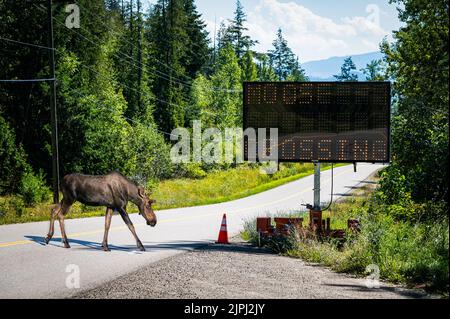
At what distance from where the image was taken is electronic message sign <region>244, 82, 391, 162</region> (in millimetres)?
15203

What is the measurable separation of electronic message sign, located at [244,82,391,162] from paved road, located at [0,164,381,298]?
4055 mm

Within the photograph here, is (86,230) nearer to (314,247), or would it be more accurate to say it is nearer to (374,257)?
(314,247)

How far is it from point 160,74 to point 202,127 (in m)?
10.1

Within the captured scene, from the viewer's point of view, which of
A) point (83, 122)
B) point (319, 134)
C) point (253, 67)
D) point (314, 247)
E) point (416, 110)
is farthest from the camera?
point (253, 67)

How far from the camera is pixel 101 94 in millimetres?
48938

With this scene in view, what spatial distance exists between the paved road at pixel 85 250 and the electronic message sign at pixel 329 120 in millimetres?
4055

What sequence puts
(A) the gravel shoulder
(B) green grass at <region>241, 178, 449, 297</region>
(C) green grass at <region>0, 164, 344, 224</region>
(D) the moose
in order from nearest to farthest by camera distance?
(A) the gravel shoulder
(B) green grass at <region>241, 178, 449, 297</region>
(D) the moose
(C) green grass at <region>0, 164, 344, 224</region>

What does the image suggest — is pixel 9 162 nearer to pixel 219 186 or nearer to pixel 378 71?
pixel 219 186

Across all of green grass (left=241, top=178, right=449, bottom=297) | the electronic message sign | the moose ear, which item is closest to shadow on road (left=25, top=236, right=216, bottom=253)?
the moose ear

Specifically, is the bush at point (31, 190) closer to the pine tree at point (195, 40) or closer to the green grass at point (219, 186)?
the green grass at point (219, 186)

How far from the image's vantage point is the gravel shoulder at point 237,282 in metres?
9.50

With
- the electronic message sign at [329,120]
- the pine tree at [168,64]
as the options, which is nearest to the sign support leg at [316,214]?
the electronic message sign at [329,120]

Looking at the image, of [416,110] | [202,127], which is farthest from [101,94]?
[416,110]

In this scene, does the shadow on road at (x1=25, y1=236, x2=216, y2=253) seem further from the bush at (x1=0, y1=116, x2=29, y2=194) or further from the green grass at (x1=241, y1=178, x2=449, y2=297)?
the bush at (x1=0, y1=116, x2=29, y2=194)
